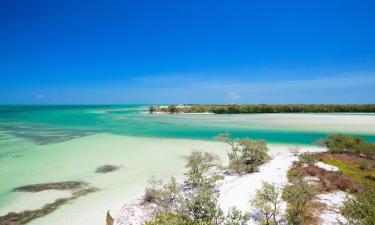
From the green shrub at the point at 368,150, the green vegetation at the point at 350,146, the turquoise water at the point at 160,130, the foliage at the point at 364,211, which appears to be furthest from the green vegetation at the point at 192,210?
the turquoise water at the point at 160,130

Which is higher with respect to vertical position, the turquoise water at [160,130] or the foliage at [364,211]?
the foliage at [364,211]

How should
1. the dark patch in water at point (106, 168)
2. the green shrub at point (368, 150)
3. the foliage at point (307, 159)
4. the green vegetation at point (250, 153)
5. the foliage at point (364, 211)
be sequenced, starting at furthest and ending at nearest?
the green shrub at point (368, 150) < the green vegetation at point (250, 153) < the foliage at point (307, 159) < the dark patch in water at point (106, 168) < the foliage at point (364, 211)

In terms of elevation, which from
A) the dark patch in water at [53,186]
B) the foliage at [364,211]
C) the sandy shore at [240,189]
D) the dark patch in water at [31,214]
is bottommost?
the dark patch in water at [31,214]

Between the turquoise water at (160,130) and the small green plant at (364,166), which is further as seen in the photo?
the turquoise water at (160,130)

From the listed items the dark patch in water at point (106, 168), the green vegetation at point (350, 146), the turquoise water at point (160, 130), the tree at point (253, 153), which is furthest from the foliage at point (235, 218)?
the turquoise water at point (160, 130)

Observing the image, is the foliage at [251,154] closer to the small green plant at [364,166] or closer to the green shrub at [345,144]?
the small green plant at [364,166]

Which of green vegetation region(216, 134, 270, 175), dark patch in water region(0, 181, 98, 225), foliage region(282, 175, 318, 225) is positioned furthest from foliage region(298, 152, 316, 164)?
dark patch in water region(0, 181, 98, 225)

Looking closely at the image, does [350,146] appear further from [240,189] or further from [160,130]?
[160,130]

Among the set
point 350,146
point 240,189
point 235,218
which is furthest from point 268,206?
point 350,146

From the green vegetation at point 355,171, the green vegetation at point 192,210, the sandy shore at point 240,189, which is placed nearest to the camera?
the green vegetation at point 192,210
